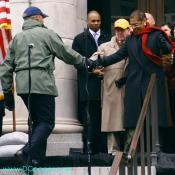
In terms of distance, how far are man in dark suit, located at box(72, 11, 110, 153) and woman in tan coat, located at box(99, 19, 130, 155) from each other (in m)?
0.20

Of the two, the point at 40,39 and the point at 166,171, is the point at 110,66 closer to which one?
the point at 40,39

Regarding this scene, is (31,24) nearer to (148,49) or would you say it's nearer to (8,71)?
(8,71)

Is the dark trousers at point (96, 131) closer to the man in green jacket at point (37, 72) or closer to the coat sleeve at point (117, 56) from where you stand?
the coat sleeve at point (117, 56)

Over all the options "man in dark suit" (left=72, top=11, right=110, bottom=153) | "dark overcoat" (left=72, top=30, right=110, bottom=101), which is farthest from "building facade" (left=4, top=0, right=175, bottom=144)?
"dark overcoat" (left=72, top=30, right=110, bottom=101)

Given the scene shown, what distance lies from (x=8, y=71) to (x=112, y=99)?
1602mm

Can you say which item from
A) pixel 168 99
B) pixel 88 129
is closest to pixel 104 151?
pixel 88 129

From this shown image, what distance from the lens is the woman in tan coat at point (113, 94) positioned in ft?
45.3

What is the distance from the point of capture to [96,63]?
13.4m

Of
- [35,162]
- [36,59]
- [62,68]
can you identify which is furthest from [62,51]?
[62,68]

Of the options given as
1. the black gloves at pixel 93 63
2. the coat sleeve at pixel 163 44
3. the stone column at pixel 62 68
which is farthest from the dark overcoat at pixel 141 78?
the stone column at pixel 62 68

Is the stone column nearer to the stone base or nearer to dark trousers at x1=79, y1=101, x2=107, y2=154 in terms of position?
the stone base

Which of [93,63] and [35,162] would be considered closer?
[35,162]

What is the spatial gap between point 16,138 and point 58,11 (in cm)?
240

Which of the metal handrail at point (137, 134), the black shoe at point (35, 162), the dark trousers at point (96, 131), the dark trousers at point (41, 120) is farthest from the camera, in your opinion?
the dark trousers at point (96, 131)
